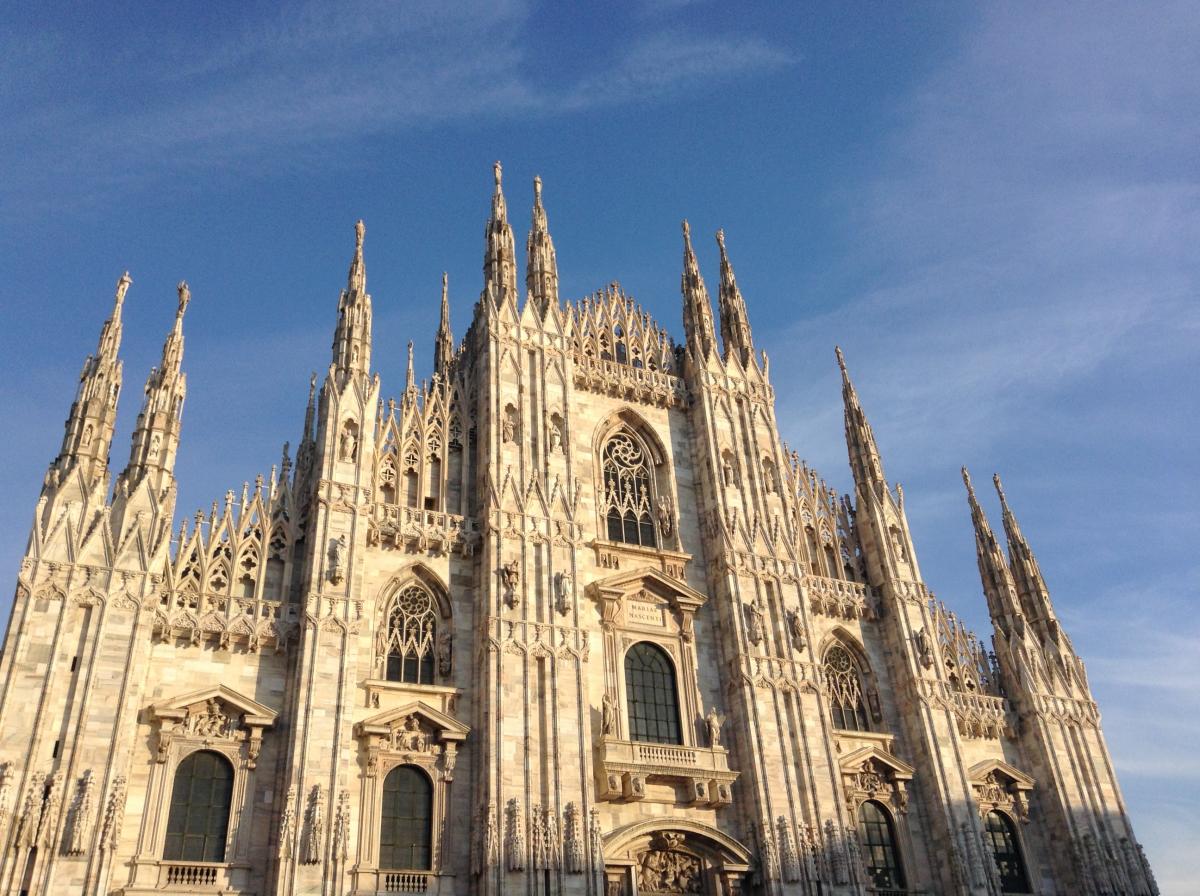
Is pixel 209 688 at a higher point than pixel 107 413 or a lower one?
lower

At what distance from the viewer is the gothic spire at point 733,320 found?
1444 inches

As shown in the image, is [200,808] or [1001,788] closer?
[200,808]

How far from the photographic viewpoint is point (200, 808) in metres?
22.2

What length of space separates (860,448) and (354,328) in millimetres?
17897

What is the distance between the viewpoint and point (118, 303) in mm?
27547

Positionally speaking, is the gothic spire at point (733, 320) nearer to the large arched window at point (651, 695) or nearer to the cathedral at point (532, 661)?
the cathedral at point (532, 661)

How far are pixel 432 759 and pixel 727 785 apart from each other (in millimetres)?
7751

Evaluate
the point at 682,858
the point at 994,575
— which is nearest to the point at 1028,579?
the point at 994,575

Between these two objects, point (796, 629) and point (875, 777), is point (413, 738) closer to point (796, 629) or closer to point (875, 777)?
point (796, 629)

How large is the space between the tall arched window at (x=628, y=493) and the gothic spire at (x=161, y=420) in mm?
12255

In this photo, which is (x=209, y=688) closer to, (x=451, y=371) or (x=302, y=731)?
(x=302, y=731)

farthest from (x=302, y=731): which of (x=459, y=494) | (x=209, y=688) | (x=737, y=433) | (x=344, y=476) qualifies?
(x=737, y=433)

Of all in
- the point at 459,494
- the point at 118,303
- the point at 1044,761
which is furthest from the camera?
the point at 1044,761

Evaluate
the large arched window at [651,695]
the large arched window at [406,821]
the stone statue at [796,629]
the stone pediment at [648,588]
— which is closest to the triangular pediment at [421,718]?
the large arched window at [406,821]
